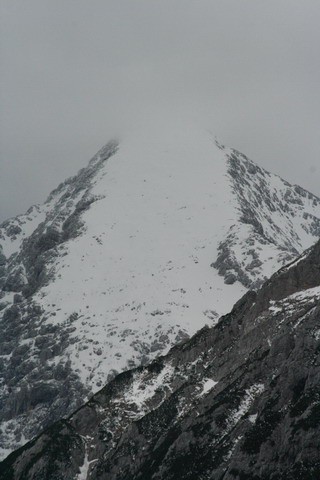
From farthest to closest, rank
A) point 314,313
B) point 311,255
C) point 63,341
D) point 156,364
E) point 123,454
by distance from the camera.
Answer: point 63,341, point 156,364, point 311,255, point 123,454, point 314,313

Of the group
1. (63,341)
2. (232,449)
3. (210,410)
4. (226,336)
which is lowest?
(232,449)

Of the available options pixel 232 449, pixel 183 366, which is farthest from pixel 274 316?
pixel 232 449

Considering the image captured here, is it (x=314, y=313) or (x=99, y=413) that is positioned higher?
(x=99, y=413)

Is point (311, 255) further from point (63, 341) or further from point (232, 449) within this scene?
point (63, 341)

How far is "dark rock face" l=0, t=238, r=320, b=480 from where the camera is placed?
69.9m

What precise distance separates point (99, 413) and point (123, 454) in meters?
18.3

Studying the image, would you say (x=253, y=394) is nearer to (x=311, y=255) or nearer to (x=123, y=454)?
(x=123, y=454)

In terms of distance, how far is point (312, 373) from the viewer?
7406 cm

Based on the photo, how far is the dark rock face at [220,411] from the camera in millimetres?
69875

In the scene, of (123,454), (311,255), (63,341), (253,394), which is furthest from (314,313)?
(63,341)

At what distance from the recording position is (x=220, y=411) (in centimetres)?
8838

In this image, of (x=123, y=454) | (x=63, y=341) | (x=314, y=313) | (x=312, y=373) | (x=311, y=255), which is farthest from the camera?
(x=63, y=341)

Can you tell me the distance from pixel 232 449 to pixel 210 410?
1404 cm

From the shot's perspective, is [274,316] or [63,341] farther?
[63,341]
